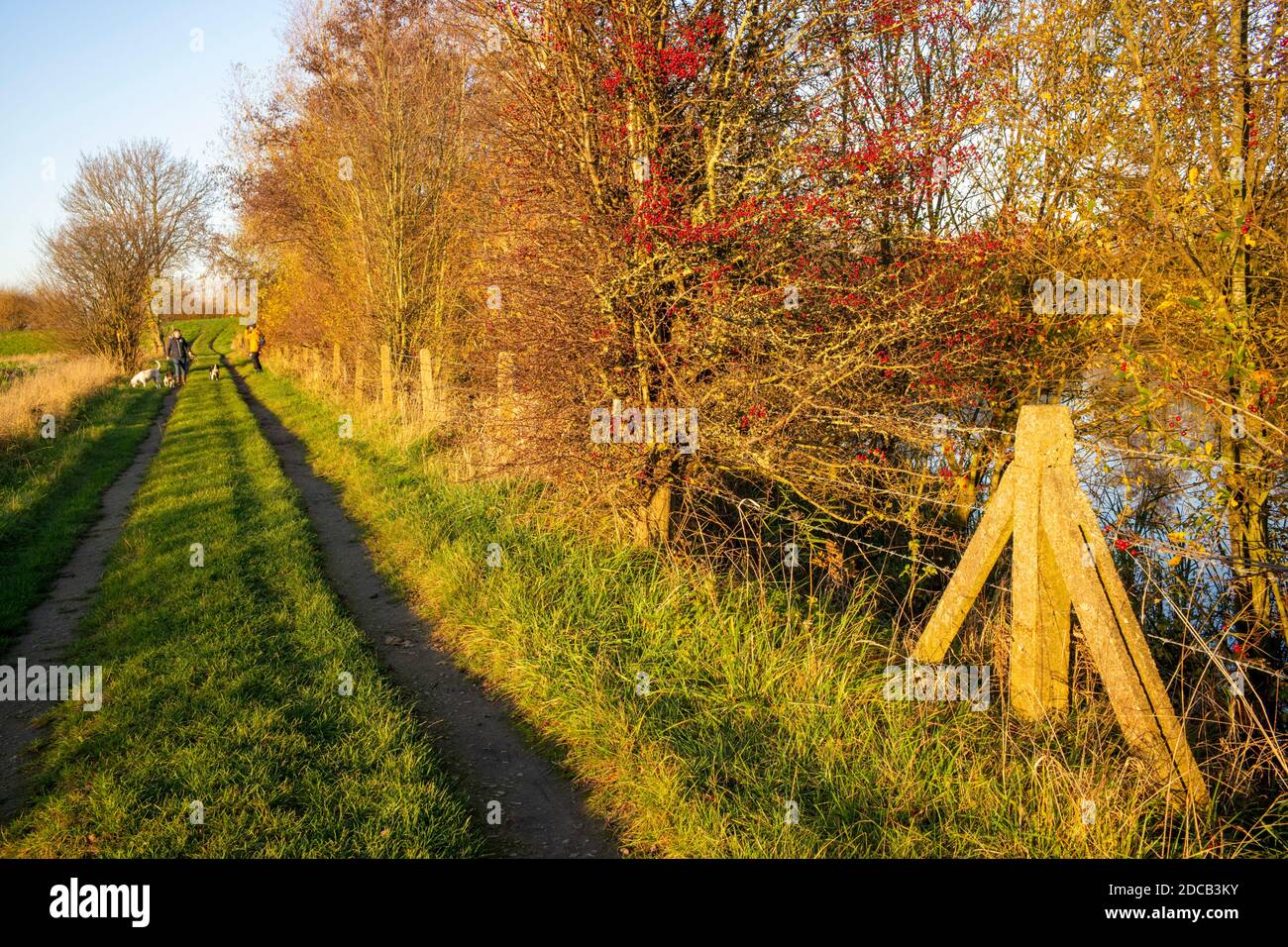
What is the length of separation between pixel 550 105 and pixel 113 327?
1367 inches

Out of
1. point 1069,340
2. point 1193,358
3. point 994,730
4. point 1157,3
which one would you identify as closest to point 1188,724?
point 994,730

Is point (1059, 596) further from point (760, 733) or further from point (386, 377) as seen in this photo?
point (386, 377)

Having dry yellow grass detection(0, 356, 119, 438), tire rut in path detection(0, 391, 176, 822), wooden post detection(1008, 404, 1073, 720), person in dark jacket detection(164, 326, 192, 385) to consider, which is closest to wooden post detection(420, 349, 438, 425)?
tire rut in path detection(0, 391, 176, 822)

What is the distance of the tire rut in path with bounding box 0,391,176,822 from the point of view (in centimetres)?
422

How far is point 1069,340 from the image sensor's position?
25.2 ft

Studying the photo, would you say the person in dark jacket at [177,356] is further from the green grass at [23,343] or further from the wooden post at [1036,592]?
the wooden post at [1036,592]

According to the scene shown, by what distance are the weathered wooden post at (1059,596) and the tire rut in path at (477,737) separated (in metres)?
2.58

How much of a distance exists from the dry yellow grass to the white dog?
780 millimetres

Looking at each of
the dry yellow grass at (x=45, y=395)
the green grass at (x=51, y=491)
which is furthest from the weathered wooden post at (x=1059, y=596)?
the dry yellow grass at (x=45, y=395)

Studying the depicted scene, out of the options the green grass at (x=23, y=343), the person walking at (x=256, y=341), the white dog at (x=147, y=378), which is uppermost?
the green grass at (x=23, y=343)

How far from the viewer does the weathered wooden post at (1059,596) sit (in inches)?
153

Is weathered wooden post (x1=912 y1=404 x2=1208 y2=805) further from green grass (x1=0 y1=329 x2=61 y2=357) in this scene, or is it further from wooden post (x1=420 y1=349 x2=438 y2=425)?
green grass (x1=0 y1=329 x2=61 y2=357)

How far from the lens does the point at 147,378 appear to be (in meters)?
27.2

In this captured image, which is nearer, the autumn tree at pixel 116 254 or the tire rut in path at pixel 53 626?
the tire rut in path at pixel 53 626
